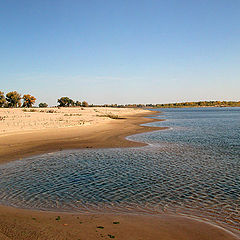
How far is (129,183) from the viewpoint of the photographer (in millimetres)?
11016

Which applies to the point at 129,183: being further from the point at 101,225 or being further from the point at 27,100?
the point at 27,100

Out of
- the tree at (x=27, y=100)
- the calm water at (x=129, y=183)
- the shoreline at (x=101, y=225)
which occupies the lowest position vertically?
the calm water at (x=129, y=183)

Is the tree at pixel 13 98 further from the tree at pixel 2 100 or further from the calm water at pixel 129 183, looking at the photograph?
the calm water at pixel 129 183

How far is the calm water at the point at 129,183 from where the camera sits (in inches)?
331

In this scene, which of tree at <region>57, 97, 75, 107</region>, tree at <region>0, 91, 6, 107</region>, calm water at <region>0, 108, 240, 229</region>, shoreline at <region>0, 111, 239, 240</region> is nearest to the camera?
shoreline at <region>0, 111, 239, 240</region>

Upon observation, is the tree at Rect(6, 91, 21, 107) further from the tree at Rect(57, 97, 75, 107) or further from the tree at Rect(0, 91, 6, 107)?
the tree at Rect(57, 97, 75, 107)

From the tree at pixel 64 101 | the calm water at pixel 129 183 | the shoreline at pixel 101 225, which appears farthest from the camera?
the tree at pixel 64 101

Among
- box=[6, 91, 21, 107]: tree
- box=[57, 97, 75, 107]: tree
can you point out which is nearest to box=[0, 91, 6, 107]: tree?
box=[6, 91, 21, 107]: tree

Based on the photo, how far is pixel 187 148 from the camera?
20250mm

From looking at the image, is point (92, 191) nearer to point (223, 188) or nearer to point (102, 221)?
point (102, 221)

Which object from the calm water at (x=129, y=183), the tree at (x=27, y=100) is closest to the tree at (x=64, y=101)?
the tree at (x=27, y=100)

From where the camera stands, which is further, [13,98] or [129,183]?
[13,98]

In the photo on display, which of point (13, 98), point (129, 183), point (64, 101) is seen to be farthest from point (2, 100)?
point (129, 183)

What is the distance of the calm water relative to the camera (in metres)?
8.41
